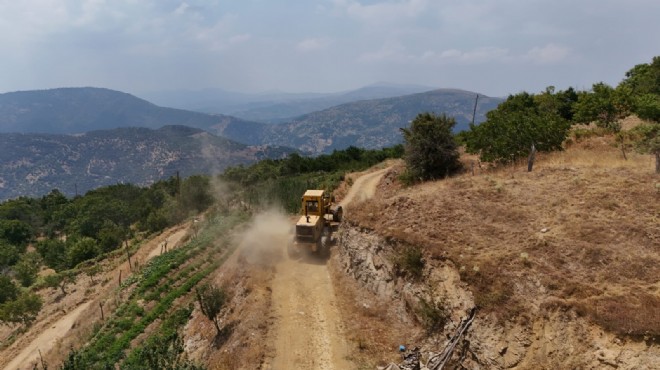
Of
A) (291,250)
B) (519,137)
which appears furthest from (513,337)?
(519,137)

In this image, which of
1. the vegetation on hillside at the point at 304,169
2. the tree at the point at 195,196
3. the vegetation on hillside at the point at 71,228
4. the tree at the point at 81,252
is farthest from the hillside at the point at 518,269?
the tree at the point at 81,252

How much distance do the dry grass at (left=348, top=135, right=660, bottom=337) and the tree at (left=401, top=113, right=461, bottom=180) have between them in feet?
30.8

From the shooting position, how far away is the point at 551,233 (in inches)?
602

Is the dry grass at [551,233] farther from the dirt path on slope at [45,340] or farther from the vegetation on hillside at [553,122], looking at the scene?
the dirt path on slope at [45,340]

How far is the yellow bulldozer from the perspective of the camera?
935 inches

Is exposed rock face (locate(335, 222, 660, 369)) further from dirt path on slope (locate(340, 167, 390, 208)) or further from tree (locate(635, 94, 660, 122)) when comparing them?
tree (locate(635, 94, 660, 122))

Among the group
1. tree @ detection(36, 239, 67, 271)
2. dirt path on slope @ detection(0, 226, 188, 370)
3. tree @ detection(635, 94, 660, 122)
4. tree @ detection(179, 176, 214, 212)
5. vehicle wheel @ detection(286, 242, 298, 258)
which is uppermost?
tree @ detection(635, 94, 660, 122)

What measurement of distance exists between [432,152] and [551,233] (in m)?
17.9

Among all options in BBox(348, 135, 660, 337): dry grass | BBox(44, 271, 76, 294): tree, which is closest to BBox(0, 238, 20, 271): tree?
BBox(44, 271, 76, 294): tree

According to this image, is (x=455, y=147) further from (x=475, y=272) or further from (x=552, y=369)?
(x=552, y=369)

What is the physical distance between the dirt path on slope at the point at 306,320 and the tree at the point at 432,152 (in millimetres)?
13679

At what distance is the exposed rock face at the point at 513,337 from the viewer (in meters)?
10.7

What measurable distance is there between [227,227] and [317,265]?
42.5 ft

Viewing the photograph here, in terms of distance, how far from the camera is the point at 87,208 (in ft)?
273
